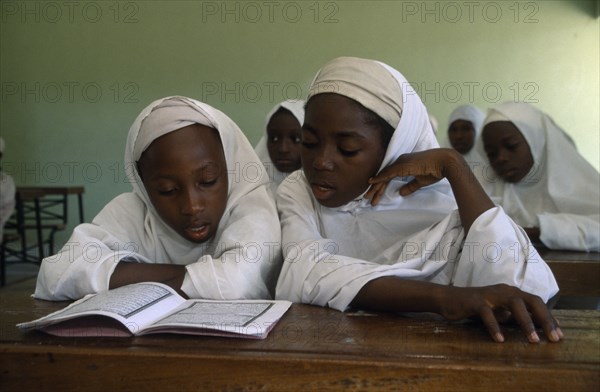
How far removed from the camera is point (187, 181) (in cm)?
147

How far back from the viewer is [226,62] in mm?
6137

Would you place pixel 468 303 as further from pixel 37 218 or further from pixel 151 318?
pixel 37 218

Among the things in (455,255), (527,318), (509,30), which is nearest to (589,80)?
(509,30)

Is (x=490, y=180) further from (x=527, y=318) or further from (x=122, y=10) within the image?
(x=122, y=10)

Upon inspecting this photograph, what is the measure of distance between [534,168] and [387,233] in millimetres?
1819

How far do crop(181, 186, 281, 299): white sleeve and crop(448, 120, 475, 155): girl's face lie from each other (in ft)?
10.4

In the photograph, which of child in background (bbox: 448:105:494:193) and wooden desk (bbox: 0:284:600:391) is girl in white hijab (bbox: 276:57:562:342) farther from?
child in background (bbox: 448:105:494:193)

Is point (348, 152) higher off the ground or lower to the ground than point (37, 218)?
higher

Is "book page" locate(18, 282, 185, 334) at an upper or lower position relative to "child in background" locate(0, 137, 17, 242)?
upper

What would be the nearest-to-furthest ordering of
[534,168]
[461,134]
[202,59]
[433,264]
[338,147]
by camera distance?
[433,264]
[338,147]
[534,168]
[461,134]
[202,59]

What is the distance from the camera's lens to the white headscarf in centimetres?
124

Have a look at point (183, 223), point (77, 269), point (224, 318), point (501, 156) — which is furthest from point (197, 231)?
point (501, 156)

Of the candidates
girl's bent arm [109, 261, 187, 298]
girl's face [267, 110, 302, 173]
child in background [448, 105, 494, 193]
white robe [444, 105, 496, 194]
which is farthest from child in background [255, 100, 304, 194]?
girl's bent arm [109, 261, 187, 298]

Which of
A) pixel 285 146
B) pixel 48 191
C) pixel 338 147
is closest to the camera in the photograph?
pixel 338 147
